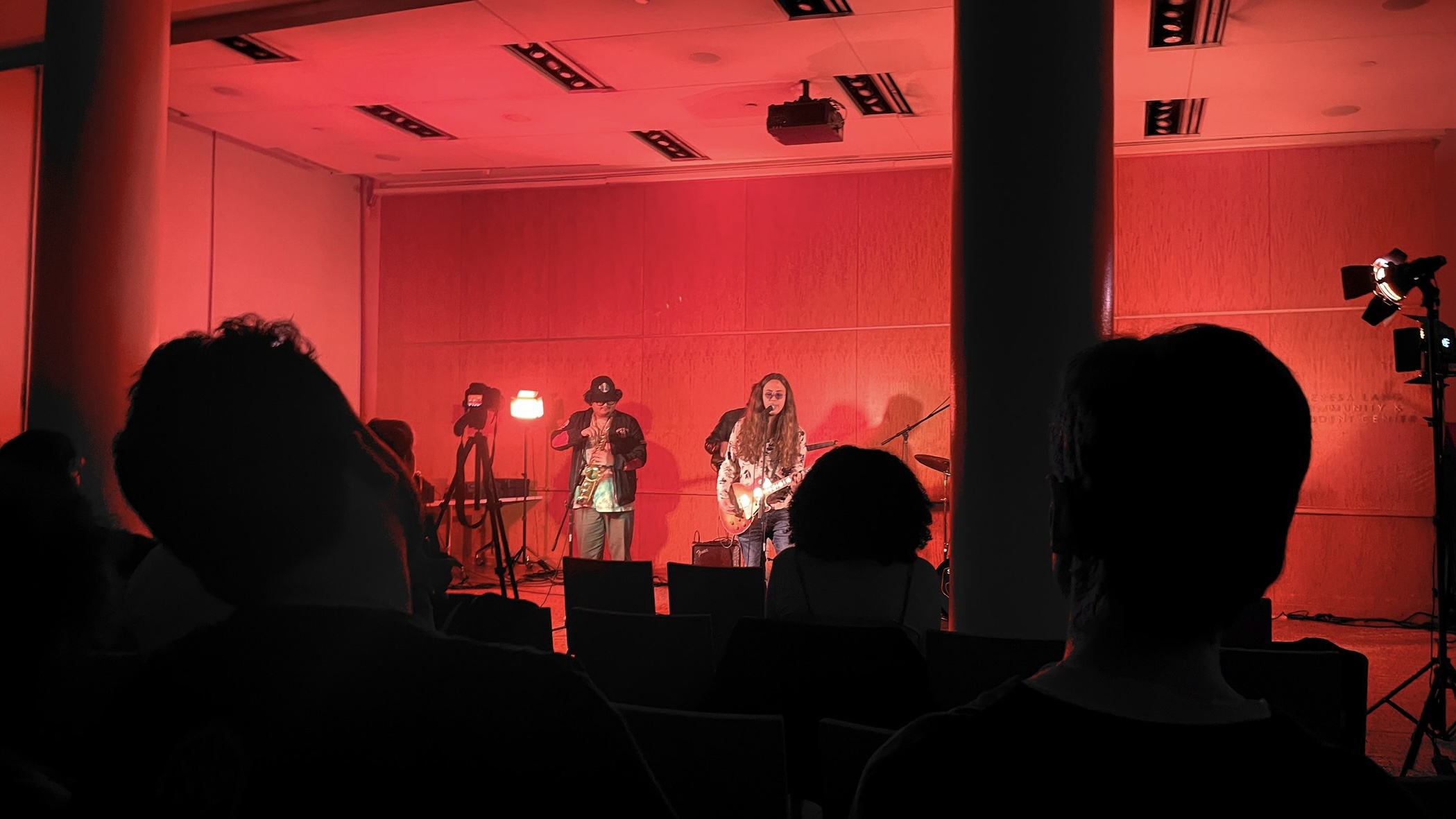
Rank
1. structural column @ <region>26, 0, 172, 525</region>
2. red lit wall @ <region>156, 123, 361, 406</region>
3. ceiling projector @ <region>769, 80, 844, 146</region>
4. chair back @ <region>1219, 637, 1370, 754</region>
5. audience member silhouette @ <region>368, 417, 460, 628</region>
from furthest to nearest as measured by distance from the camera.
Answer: red lit wall @ <region>156, 123, 361, 406</region> < ceiling projector @ <region>769, 80, 844, 146</region> < structural column @ <region>26, 0, 172, 525</region> < chair back @ <region>1219, 637, 1370, 754</region> < audience member silhouette @ <region>368, 417, 460, 628</region>

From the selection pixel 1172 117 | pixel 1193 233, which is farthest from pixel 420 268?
pixel 1193 233

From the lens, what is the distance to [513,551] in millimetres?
9867

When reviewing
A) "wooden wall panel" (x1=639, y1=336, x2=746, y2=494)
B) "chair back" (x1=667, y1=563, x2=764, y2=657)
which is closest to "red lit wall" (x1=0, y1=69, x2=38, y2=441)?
"wooden wall panel" (x1=639, y1=336, x2=746, y2=494)

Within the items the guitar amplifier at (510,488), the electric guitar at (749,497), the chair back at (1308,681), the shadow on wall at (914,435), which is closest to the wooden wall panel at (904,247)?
the shadow on wall at (914,435)

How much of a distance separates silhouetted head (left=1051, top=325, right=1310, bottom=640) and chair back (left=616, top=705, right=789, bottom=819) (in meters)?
0.97

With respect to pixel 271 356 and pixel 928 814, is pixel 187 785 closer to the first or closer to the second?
pixel 271 356

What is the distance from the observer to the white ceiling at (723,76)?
573 centimetres

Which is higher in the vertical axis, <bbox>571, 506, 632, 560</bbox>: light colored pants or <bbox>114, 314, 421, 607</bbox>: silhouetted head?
<bbox>114, 314, 421, 607</bbox>: silhouetted head

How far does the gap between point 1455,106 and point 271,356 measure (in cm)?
819

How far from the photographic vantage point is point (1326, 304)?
26.1 feet

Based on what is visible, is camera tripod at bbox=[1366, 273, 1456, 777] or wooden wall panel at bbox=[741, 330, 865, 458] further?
wooden wall panel at bbox=[741, 330, 865, 458]

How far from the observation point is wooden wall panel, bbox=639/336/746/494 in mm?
9461

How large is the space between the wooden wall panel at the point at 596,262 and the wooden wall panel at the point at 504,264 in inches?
4.6

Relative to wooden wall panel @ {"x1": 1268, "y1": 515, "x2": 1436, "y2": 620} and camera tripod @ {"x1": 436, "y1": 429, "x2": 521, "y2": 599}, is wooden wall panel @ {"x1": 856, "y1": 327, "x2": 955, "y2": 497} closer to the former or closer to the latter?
wooden wall panel @ {"x1": 1268, "y1": 515, "x2": 1436, "y2": 620}
